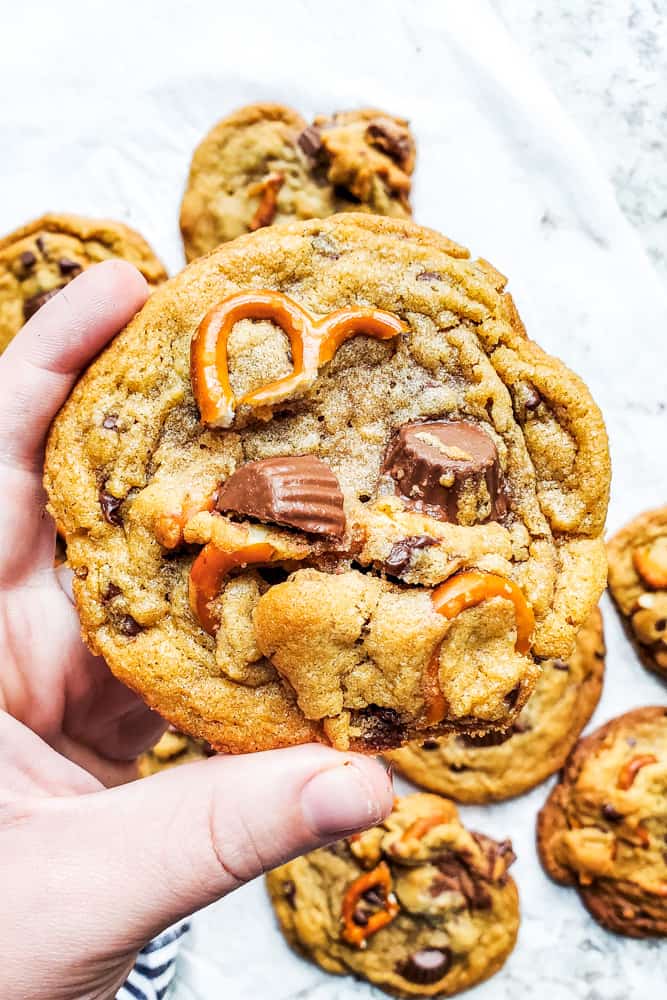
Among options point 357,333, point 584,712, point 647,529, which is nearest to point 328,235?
point 357,333

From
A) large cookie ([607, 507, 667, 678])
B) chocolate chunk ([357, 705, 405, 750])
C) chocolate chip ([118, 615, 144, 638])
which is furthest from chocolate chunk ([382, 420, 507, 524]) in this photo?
large cookie ([607, 507, 667, 678])

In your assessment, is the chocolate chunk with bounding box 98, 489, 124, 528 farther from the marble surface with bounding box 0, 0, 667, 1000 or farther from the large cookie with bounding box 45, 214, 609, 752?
the marble surface with bounding box 0, 0, 667, 1000

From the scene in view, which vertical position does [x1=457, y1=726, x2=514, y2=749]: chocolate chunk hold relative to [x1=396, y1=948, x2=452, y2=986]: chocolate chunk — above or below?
above

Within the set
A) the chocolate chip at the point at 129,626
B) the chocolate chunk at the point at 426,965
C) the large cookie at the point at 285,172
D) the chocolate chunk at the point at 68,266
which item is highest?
the large cookie at the point at 285,172

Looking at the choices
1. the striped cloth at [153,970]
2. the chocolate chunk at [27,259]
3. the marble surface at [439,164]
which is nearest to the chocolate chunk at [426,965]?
the marble surface at [439,164]

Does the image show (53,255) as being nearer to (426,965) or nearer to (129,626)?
(129,626)

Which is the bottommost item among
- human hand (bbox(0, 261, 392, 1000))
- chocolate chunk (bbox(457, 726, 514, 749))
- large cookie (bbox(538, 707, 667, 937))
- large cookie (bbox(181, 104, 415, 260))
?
large cookie (bbox(538, 707, 667, 937))

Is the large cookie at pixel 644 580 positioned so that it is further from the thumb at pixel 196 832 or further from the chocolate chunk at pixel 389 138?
the thumb at pixel 196 832
